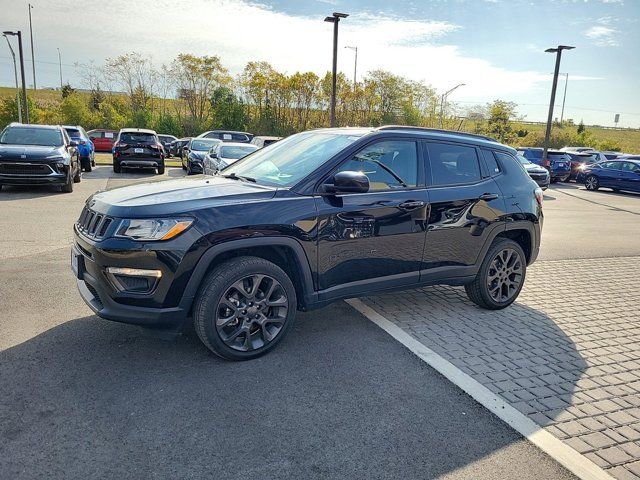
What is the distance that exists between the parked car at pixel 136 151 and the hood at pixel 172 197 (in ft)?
49.4

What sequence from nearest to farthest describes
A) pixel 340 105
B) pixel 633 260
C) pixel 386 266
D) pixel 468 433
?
pixel 468 433, pixel 386 266, pixel 633 260, pixel 340 105

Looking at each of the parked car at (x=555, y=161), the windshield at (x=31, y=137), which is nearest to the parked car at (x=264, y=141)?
the windshield at (x=31, y=137)

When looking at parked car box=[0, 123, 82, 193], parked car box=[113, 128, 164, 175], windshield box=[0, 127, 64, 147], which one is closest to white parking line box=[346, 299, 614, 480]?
parked car box=[0, 123, 82, 193]

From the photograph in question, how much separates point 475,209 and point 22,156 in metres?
10.8

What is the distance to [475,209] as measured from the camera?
196 inches

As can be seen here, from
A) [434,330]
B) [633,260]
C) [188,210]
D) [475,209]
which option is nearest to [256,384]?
[188,210]

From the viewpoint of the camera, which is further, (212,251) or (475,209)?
(475,209)

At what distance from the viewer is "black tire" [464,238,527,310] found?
5.22 meters

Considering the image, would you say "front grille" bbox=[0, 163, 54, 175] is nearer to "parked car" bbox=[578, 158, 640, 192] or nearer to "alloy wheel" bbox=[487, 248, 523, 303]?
"alloy wheel" bbox=[487, 248, 523, 303]

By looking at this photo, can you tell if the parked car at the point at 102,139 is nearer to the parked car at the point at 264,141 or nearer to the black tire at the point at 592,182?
the parked car at the point at 264,141

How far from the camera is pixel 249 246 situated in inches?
146

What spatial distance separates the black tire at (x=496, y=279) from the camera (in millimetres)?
5219

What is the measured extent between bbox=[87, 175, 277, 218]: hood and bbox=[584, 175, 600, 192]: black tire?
74.6 ft

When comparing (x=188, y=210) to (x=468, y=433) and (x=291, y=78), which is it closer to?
(x=468, y=433)
